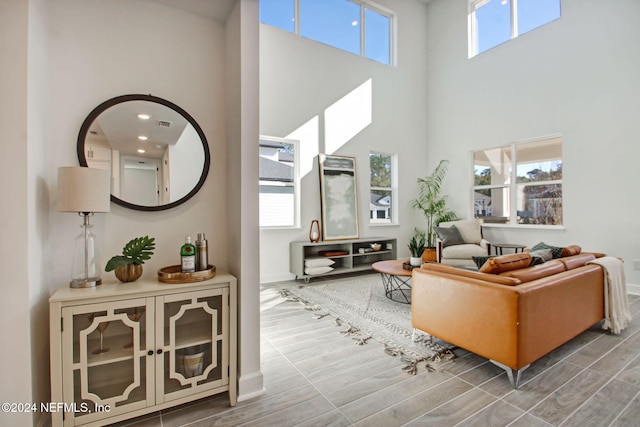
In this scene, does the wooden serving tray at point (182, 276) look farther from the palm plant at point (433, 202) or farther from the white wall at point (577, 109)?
the white wall at point (577, 109)

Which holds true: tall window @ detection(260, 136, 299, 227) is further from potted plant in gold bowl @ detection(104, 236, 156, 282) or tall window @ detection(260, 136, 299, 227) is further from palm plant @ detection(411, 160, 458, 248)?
potted plant in gold bowl @ detection(104, 236, 156, 282)

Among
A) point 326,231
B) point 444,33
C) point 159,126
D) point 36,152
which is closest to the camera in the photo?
point 36,152

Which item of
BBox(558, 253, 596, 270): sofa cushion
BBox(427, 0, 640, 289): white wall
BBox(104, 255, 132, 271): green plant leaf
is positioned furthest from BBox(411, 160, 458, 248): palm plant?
BBox(104, 255, 132, 271): green plant leaf

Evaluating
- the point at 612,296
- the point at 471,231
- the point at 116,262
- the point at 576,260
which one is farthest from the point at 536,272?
the point at 471,231

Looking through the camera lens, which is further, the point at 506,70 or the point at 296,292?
the point at 506,70

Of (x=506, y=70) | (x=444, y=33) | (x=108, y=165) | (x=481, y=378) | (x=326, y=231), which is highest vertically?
(x=444, y=33)

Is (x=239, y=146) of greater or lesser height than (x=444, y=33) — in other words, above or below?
below

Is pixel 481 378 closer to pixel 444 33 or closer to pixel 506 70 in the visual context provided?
pixel 506 70

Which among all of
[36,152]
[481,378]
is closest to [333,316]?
[481,378]

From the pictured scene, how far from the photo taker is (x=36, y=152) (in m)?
1.58

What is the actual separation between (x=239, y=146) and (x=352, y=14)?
5.52 meters

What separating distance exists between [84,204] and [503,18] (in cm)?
722

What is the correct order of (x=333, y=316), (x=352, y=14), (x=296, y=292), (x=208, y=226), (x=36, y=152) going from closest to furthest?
(x=36, y=152)
(x=208, y=226)
(x=333, y=316)
(x=296, y=292)
(x=352, y=14)

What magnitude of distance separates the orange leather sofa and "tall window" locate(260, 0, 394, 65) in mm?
4748
